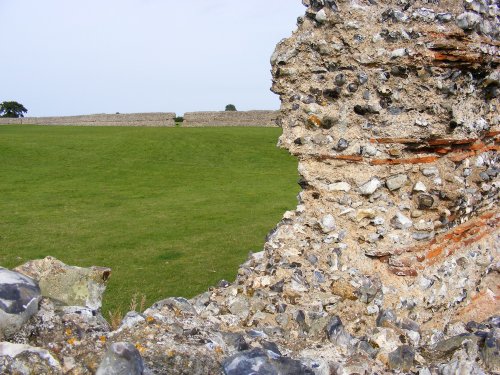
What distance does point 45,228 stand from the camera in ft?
34.8

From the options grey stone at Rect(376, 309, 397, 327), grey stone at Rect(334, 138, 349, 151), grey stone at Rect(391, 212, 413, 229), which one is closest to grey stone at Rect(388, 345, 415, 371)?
grey stone at Rect(376, 309, 397, 327)

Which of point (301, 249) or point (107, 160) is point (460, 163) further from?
point (107, 160)

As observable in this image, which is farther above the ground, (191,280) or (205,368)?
(205,368)

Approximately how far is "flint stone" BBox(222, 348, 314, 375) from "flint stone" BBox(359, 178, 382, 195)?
4.86ft

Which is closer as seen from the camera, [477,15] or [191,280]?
[477,15]

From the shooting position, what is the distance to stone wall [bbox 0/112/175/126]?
39469 mm

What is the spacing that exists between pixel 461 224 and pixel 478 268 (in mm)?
410

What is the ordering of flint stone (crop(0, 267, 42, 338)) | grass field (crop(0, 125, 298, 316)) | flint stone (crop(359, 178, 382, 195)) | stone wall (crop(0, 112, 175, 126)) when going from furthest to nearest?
stone wall (crop(0, 112, 175, 126)), grass field (crop(0, 125, 298, 316)), flint stone (crop(359, 178, 382, 195)), flint stone (crop(0, 267, 42, 338))

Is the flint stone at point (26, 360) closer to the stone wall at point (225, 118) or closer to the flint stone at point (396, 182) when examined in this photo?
the flint stone at point (396, 182)

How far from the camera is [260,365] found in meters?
2.30

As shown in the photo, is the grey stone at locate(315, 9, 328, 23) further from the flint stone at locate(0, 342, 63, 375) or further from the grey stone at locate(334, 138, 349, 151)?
the flint stone at locate(0, 342, 63, 375)

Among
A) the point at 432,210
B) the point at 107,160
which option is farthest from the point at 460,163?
the point at 107,160

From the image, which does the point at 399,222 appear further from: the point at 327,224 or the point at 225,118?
the point at 225,118

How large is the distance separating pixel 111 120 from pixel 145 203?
3035 centimetres
